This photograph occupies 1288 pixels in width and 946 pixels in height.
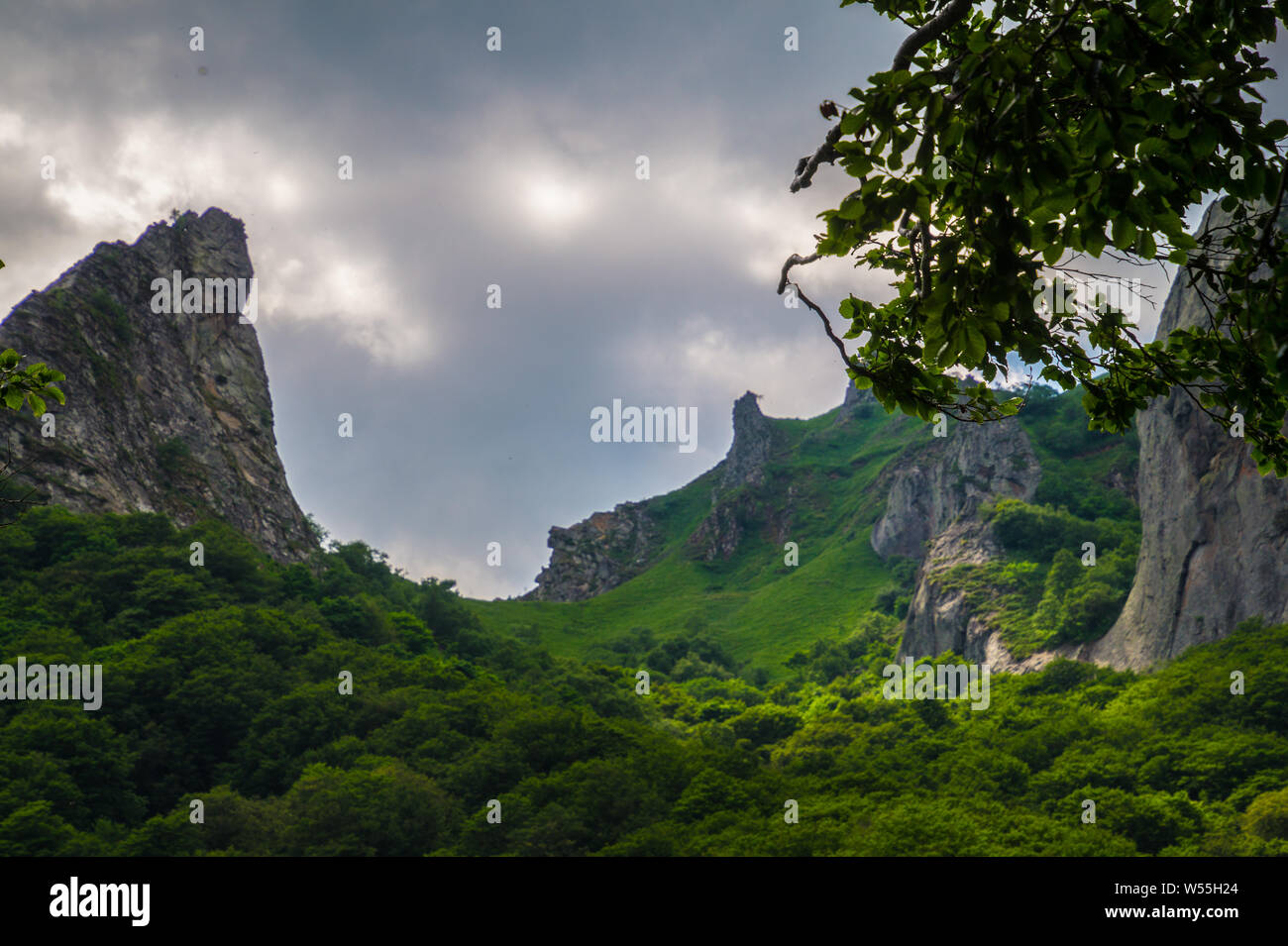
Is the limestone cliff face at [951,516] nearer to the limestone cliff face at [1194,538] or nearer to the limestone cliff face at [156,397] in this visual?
the limestone cliff face at [1194,538]

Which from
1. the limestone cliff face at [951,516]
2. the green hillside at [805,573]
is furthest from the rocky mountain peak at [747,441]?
the limestone cliff face at [951,516]

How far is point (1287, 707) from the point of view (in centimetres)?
3067

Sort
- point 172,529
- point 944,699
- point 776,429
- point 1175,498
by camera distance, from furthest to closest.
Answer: point 776,429 → point 172,529 → point 944,699 → point 1175,498

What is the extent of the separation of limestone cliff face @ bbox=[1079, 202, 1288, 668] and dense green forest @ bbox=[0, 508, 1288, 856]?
2.69 metres

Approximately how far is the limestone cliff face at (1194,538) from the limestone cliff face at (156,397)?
64.6 metres

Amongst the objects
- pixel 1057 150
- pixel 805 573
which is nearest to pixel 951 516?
pixel 805 573

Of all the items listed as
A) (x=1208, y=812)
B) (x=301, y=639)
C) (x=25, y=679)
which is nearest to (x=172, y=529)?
(x=301, y=639)

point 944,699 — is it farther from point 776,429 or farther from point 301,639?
point 776,429

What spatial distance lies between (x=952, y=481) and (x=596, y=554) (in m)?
76.6

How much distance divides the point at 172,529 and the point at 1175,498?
61.1 meters

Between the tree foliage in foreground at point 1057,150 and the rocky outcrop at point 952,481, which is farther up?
the rocky outcrop at point 952,481

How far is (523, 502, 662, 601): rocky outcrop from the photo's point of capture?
140625mm

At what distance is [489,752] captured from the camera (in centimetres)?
3212

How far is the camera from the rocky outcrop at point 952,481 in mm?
76562
